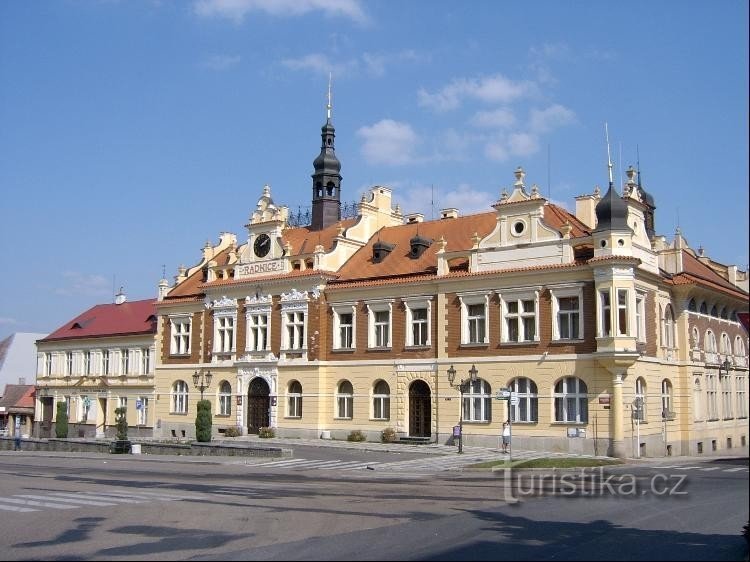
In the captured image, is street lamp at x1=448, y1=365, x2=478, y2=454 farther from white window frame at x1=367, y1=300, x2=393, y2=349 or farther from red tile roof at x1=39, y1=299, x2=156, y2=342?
red tile roof at x1=39, y1=299, x2=156, y2=342

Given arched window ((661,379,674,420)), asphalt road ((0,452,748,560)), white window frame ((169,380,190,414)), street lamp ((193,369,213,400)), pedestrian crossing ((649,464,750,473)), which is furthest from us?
white window frame ((169,380,190,414))

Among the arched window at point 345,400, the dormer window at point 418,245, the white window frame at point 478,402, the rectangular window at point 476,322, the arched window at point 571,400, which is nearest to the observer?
the arched window at point 571,400

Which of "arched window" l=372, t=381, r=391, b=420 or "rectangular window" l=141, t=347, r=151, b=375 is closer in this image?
"arched window" l=372, t=381, r=391, b=420

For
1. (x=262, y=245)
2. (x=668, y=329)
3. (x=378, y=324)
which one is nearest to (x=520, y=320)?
(x=668, y=329)

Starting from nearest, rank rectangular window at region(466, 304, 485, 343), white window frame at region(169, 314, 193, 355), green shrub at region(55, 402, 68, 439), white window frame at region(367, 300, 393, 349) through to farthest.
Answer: rectangular window at region(466, 304, 485, 343) → white window frame at region(367, 300, 393, 349) → green shrub at region(55, 402, 68, 439) → white window frame at region(169, 314, 193, 355)

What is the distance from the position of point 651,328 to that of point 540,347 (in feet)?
17.8

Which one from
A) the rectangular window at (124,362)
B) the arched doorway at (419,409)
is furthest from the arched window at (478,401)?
the rectangular window at (124,362)

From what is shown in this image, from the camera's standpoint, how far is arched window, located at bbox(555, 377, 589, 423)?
37.2 m

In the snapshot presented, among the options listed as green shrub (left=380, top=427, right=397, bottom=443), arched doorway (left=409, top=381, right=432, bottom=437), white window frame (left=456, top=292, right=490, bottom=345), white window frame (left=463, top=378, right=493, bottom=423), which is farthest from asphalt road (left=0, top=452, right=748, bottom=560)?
green shrub (left=380, top=427, right=397, bottom=443)

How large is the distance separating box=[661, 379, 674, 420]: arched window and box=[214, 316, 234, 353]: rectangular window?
25337 mm

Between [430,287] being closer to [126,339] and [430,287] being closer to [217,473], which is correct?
[217,473]

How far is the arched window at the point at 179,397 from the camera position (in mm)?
53906
